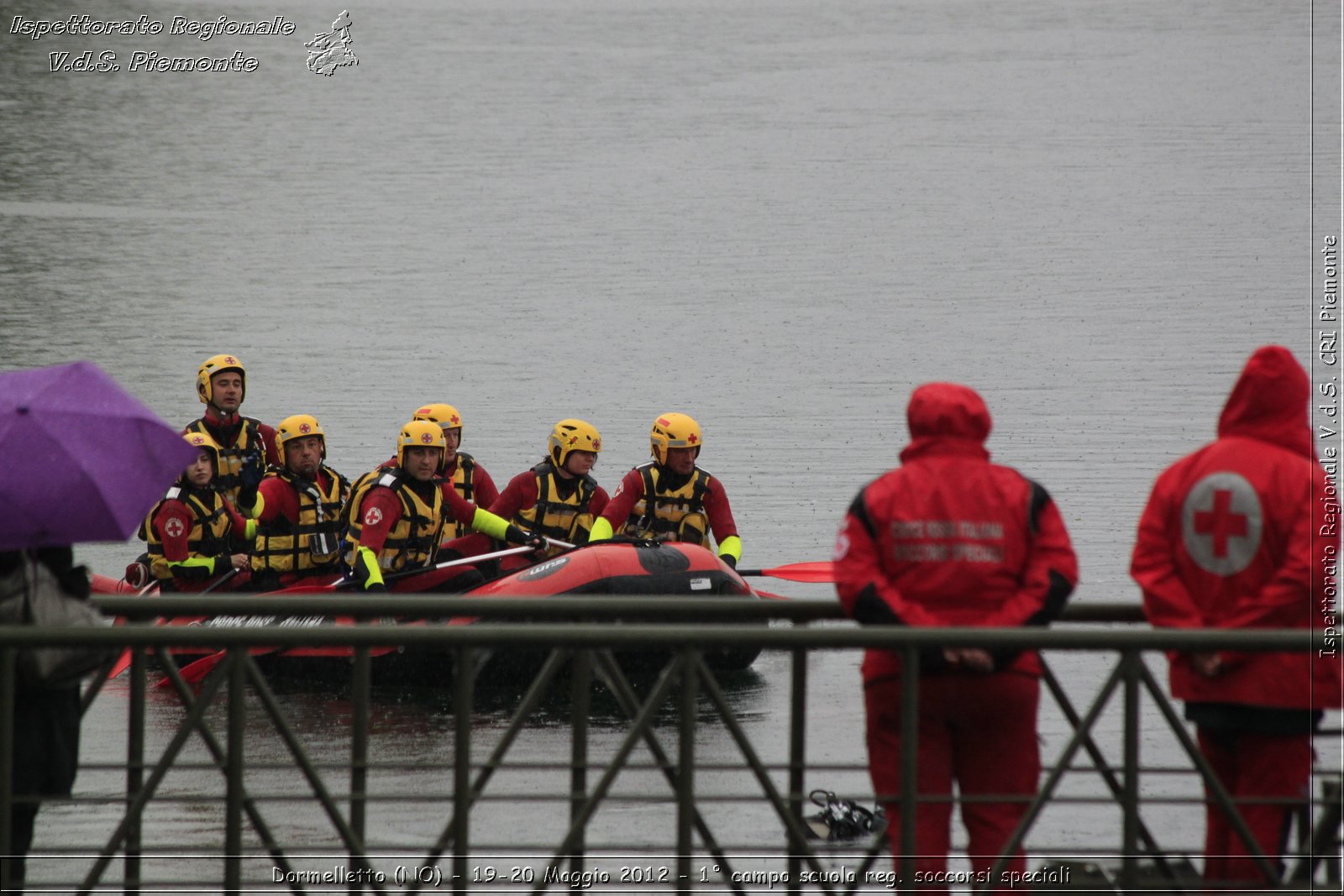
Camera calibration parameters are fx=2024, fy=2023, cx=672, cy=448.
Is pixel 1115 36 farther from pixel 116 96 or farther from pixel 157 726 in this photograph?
pixel 157 726

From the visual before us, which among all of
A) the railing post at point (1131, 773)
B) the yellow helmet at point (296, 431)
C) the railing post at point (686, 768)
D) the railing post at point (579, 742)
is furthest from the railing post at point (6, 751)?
the yellow helmet at point (296, 431)

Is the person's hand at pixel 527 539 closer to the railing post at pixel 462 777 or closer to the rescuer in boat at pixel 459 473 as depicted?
the rescuer in boat at pixel 459 473

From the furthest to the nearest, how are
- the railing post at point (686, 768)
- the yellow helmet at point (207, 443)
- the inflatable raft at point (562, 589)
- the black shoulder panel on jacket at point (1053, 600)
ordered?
the yellow helmet at point (207, 443) → the inflatable raft at point (562, 589) → the black shoulder panel on jacket at point (1053, 600) → the railing post at point (686, 768)

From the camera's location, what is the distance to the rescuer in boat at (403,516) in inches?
502

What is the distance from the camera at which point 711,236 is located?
4453cm

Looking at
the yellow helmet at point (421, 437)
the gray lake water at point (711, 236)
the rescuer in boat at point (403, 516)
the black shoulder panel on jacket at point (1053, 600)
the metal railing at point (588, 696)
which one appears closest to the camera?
the metal railing at point (588, 696)

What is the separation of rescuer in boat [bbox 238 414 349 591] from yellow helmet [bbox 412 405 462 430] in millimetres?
713

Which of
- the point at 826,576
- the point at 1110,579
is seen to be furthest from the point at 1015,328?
the point at 826,576

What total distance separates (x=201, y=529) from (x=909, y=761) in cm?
921

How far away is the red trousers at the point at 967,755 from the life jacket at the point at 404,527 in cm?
758

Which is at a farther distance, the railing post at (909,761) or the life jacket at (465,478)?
the life jacket at (465,478)

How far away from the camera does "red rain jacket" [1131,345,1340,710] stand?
5.59 m

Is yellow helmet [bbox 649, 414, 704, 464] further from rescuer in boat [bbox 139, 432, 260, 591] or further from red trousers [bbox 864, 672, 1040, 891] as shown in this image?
red trousers [bbox 864, 672, 1040, 891]

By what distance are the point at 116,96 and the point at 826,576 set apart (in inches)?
1854
